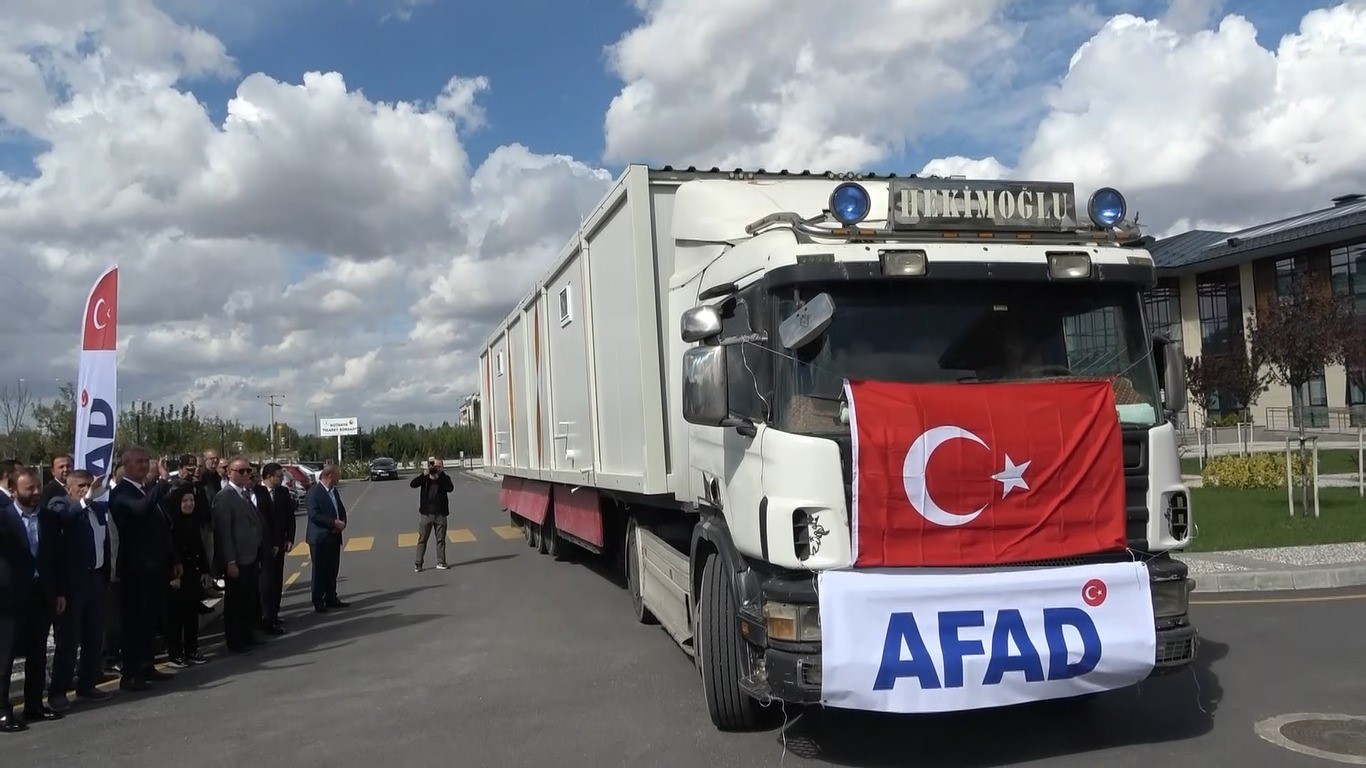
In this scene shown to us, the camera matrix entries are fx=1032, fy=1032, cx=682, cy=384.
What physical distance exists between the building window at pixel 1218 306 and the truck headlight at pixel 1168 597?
4901 centimetres

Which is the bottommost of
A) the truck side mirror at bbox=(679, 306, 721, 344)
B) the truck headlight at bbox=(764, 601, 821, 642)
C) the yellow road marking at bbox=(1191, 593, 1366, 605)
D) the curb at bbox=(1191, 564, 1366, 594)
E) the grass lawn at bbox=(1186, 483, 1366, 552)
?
the yellow road marking at bbox=(1191, 593, 1366, 605)

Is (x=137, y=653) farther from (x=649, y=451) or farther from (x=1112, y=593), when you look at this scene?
(x=1112, y=593)

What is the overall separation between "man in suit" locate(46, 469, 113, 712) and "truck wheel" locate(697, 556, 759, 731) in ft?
16.6

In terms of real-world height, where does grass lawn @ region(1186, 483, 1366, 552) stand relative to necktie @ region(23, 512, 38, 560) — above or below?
below

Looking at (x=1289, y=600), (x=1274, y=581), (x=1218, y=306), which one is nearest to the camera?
(x=1289, y=600)

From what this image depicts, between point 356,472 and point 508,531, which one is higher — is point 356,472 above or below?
below

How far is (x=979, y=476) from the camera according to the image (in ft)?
16.5

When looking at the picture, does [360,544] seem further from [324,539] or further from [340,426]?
[340,426]

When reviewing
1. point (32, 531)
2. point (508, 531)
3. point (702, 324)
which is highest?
point (702, 324)

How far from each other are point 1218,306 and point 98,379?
170 feet

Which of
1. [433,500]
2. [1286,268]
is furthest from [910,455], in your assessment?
[1286,268]

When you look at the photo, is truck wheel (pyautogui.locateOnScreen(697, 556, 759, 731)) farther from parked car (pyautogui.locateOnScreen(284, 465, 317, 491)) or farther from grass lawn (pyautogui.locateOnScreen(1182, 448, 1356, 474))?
parked car (pyautogui.locateOnScreen(284, 465, 317, 491))

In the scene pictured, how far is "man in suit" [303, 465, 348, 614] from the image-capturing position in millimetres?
12148

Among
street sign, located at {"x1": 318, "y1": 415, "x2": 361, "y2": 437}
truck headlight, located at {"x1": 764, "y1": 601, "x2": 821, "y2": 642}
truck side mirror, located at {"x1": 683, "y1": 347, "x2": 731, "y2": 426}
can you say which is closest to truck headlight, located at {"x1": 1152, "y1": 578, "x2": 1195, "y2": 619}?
truck headlight, located at {"x1": 764, "y1": 601, "x2": 821, "y2": 642}
